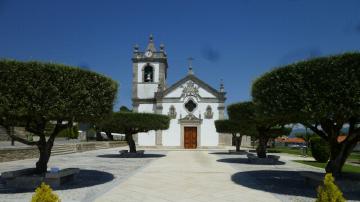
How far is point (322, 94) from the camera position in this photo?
34.3ft

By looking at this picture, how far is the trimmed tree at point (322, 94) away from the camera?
400 inches

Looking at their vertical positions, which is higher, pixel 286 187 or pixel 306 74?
pixel 306 74

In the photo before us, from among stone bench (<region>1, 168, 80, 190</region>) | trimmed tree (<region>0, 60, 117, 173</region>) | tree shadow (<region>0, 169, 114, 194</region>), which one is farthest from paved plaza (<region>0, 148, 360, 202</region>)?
trimmed tree (<region>0, 60, 117, 173</region>)

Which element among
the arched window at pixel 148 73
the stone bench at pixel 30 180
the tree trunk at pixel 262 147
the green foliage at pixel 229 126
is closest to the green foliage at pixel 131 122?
the green foliage at pixel 229 126

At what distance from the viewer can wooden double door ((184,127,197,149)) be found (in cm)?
4512

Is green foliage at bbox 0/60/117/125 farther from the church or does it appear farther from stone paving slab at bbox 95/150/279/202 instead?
the church

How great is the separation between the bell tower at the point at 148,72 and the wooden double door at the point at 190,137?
274 inches

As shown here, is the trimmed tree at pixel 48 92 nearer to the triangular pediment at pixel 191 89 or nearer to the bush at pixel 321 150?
the bush at pixel 321 150

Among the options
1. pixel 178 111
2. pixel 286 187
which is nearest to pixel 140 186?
pixel 286 187

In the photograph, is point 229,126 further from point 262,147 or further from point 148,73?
point 148,73

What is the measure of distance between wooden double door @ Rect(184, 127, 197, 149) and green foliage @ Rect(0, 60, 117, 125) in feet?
111

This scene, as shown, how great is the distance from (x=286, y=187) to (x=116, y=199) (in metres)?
5.80

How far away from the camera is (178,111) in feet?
151

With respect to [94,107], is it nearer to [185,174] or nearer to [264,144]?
[185,174]
